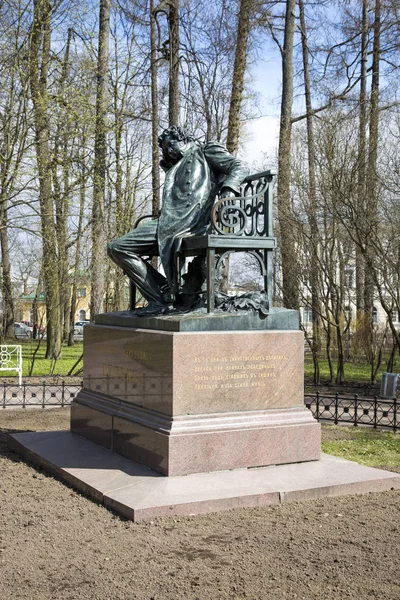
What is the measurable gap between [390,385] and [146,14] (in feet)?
41.0

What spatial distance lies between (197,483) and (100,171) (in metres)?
13.1

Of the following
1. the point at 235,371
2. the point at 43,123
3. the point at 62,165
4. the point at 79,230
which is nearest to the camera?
the point at 235,371

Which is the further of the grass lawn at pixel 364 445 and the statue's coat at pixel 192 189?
the grass lawn at pixel 364 445

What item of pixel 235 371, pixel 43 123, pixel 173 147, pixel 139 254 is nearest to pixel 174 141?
pixel 173 147

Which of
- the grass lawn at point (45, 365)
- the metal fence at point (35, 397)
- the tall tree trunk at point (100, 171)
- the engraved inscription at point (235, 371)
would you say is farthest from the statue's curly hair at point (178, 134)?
the grass lawn at point (45, 365)

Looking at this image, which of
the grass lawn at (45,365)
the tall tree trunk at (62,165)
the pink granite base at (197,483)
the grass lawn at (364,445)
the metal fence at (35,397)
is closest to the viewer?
the pink granite base at (197,483)

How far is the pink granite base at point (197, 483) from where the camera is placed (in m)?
Answer: 5.89

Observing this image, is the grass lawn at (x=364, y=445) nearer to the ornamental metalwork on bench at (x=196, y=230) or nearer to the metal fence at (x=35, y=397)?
the ornamental metalwork on bench at (x=196, y=230)

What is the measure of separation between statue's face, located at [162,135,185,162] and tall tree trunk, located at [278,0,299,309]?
9027mm

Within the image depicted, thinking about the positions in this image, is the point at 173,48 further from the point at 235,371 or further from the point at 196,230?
the point at 235,371

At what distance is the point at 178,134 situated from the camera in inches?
318

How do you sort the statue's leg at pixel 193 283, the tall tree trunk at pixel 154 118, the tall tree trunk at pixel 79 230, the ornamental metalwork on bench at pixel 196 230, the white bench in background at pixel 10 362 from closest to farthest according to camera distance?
the ornamental metalwork on bench at pixel 196 230 → the statue's leg at pixel 193 283 → the white bench in background at pixel 10 362 → the tall tree trunk at pixel 79 230 → the tall tree trunk at pixel 154 118

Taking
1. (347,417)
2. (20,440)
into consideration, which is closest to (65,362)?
(347,417)

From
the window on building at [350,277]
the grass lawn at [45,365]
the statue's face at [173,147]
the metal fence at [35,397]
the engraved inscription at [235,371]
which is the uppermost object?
the statue's face at [173,147]
